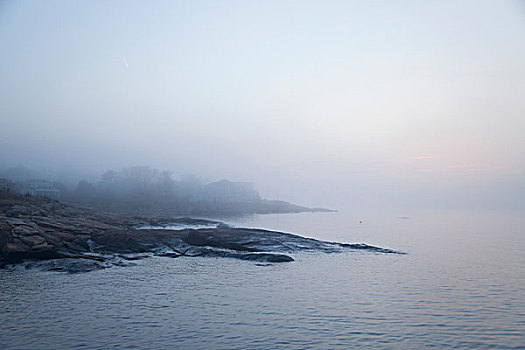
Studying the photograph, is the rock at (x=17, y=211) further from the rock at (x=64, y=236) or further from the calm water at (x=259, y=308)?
the calm water at (x=259, y=308)

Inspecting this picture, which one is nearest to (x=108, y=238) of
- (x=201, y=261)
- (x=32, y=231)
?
(x=32, y=231)

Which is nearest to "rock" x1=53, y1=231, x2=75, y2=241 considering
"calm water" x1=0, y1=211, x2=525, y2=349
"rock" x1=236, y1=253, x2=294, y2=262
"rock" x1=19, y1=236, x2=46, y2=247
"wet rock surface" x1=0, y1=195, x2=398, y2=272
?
"wet rock surface" x1=0, y1=195, x2=398, y2=272

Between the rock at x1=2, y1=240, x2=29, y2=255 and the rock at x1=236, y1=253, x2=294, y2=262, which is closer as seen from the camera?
the rock at x1=2, y1=240, x2=29, y2=255

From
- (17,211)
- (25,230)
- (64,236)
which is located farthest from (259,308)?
(17,211)

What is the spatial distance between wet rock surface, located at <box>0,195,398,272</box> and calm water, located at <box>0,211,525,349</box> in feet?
10.8

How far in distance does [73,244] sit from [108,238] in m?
5.14

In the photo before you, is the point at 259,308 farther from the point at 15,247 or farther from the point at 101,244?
the point at 101,244

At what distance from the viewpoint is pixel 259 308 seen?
25703 millimetres

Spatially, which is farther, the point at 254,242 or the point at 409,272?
the point at 254,242

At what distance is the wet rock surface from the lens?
37.6m

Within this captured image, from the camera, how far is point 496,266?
4553 centimetres

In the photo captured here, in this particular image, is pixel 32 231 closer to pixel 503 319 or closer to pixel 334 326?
pixel 334 326

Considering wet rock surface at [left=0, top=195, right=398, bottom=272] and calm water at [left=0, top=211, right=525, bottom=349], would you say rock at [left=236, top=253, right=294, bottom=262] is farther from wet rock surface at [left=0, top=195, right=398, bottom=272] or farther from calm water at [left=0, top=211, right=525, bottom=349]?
calm water at [left=0, top=211, right=525, bottom=349]

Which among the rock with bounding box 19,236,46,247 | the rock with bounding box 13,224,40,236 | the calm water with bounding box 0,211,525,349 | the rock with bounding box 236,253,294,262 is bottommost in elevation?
the calm water with bounding box 0,211,525,349
